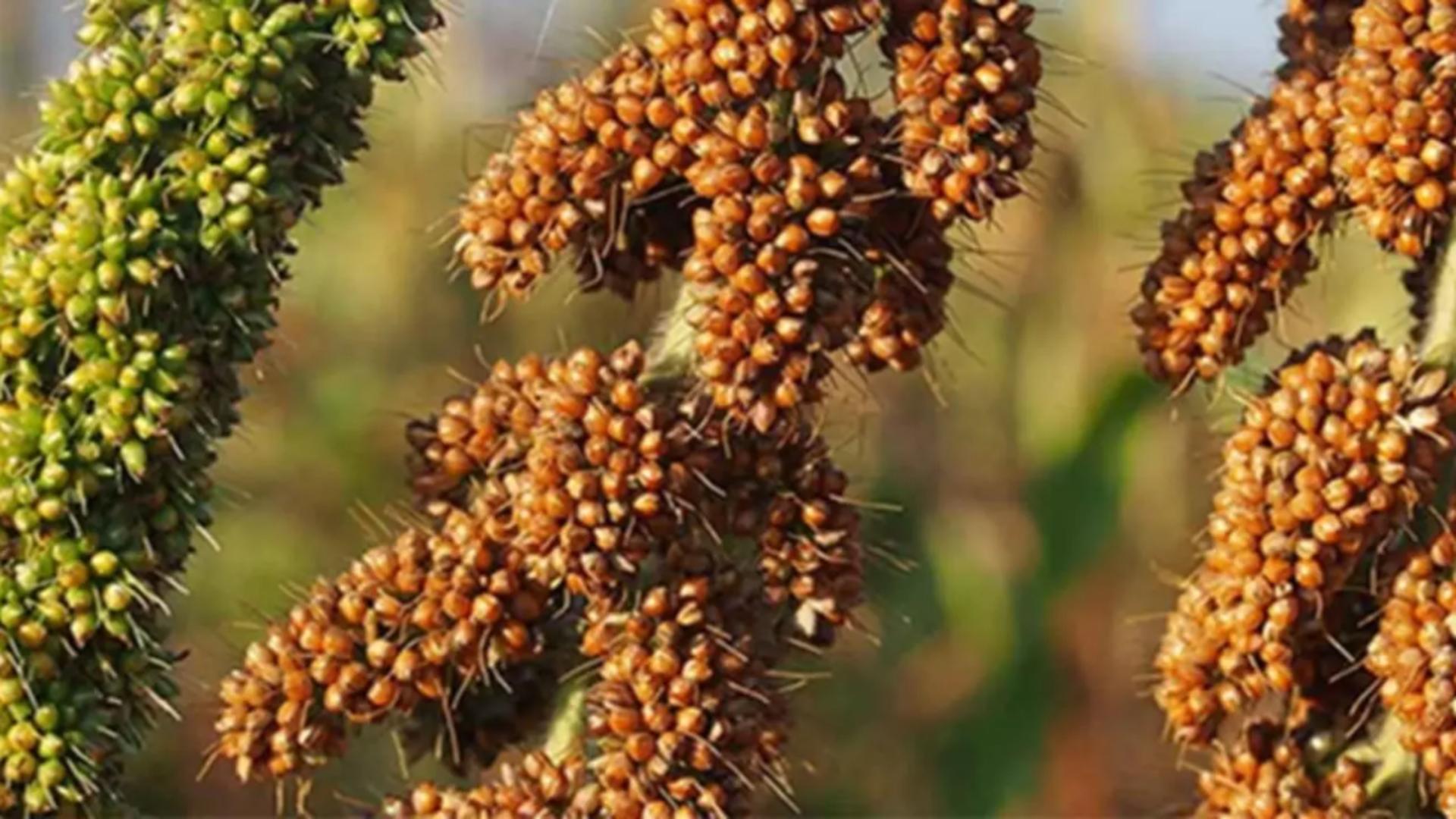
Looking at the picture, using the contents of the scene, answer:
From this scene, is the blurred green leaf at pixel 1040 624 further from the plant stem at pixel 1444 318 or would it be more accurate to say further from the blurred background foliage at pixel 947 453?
the plant stem at pixel 1444 318

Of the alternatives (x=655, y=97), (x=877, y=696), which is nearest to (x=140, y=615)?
(x=655, y=97)

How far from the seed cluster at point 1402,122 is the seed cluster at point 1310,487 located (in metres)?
0.16

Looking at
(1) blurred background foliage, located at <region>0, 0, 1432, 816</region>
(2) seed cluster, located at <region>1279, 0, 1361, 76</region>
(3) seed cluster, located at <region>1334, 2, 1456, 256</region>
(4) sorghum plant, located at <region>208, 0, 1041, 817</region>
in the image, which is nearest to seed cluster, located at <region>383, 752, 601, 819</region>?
(4) sorghum plant, located at <region>208, 0, 1041, 817</region>

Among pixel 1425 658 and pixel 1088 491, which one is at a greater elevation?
pixel 1425 658

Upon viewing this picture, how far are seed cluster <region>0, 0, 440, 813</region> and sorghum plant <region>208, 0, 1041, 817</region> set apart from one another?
0.18 meters

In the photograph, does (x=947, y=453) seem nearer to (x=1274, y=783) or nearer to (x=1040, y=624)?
(x=1040, y=624)

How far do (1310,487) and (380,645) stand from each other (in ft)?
3.40

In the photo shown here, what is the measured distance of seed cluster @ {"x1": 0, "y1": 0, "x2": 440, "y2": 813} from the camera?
2.52 meters

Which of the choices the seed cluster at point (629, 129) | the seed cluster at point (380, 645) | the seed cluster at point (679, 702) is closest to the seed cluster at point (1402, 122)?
the seed cluster at point (629, 129)

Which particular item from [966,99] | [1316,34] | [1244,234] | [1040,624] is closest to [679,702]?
[966,99]

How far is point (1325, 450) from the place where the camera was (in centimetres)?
258

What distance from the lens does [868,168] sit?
2547 mm

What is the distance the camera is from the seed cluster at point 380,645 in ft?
8.51

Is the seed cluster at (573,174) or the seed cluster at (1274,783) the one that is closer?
the seed cluster at (573,174)
